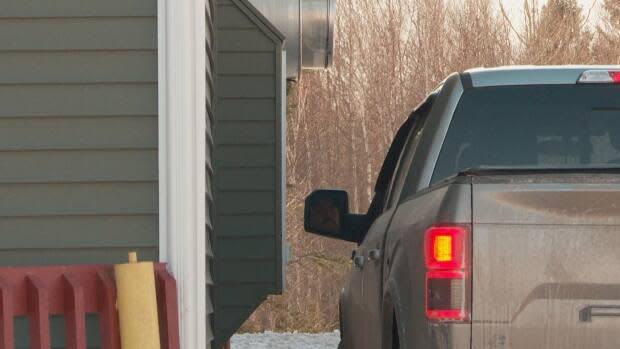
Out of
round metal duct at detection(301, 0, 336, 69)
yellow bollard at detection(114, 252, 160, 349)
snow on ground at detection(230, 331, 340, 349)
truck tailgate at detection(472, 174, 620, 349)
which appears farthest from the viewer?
snow on ground at detection(230, 331, 340, 349)

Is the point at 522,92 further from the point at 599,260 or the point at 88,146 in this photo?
the point at 88,146

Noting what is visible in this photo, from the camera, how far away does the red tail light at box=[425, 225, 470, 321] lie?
13.5ft

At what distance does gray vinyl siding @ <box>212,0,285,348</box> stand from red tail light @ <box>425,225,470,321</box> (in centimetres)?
341

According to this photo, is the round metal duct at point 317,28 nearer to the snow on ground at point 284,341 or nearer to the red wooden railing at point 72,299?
the snow on ground at point 284,341

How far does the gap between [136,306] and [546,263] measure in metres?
2.57

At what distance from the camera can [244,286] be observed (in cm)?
970

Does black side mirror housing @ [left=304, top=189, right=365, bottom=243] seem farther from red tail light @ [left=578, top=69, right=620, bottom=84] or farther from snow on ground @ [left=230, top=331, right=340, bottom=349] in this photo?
snow on ground @ [left=230, top=331, right=340, bottom=349]

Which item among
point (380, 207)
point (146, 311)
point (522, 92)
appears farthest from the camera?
point (380, 207)

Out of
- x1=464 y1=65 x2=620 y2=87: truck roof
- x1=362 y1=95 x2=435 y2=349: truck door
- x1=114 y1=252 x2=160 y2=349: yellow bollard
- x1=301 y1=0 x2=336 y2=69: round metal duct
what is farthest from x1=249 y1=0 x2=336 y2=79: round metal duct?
x1=464 y1=65 x2=620 y2=87: truck roof

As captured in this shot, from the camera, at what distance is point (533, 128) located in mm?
5449

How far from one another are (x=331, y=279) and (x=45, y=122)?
70.8ft

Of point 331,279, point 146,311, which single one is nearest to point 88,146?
point 146,311

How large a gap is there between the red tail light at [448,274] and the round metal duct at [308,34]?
8174mm

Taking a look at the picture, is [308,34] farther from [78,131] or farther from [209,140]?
[78,131]
